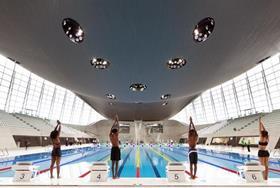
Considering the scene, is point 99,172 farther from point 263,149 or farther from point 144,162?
point 144,162

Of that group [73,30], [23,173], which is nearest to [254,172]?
[23,173]

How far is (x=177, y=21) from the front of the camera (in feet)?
20.1

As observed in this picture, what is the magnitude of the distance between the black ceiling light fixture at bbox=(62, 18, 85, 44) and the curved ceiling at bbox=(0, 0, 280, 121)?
0.16 meters

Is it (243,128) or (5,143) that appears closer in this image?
(5,143)

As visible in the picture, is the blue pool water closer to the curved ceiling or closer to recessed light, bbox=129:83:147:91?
recessed light, bbox=129:83:147:91

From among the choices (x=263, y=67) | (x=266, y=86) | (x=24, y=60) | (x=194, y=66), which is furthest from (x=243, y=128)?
(x=24, y=60)

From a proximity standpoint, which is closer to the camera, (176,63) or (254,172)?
(254,172)

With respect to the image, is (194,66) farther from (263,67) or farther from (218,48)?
(263,67)

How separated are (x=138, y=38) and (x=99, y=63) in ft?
8.30

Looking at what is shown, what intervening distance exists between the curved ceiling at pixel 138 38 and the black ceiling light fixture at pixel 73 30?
0.54 ft

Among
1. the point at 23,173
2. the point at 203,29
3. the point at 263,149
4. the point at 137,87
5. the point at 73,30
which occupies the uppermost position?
the point at 203,29

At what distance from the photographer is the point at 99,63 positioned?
28.7 feet

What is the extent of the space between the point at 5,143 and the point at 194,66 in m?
16.3

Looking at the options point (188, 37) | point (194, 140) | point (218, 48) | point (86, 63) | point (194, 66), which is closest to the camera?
point (194, 140)
